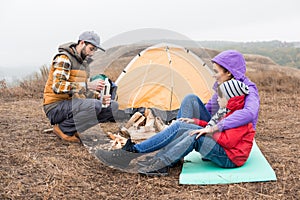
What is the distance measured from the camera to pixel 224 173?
3.24 metres

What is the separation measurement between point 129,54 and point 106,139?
280cm

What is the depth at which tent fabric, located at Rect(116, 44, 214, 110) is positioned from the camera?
18.9 ft

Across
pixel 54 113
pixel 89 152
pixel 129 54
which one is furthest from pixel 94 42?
pixel 129 54

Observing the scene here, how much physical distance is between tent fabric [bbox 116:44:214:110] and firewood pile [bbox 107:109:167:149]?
47cm

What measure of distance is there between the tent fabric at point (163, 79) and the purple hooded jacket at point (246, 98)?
7.70 feet

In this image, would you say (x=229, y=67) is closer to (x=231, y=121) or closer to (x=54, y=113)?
(x=231, y=121)

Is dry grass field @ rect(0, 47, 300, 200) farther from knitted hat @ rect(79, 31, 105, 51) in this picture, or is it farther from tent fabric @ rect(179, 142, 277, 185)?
knitted hat @ rect(79, 31, 105, 51)

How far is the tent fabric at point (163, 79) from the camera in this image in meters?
5.75

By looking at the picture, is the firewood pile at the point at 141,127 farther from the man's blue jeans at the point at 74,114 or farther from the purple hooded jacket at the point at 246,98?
the purple hooded jacket at the point at 246,98

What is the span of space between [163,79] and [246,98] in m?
2.74

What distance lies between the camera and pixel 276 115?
5.90 meters

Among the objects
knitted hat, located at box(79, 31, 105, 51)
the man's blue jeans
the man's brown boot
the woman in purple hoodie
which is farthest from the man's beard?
the woman in purple hoodie

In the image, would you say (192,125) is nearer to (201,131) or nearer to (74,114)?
(201,131)

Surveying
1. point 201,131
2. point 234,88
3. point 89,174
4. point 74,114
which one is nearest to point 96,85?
point 74,114
